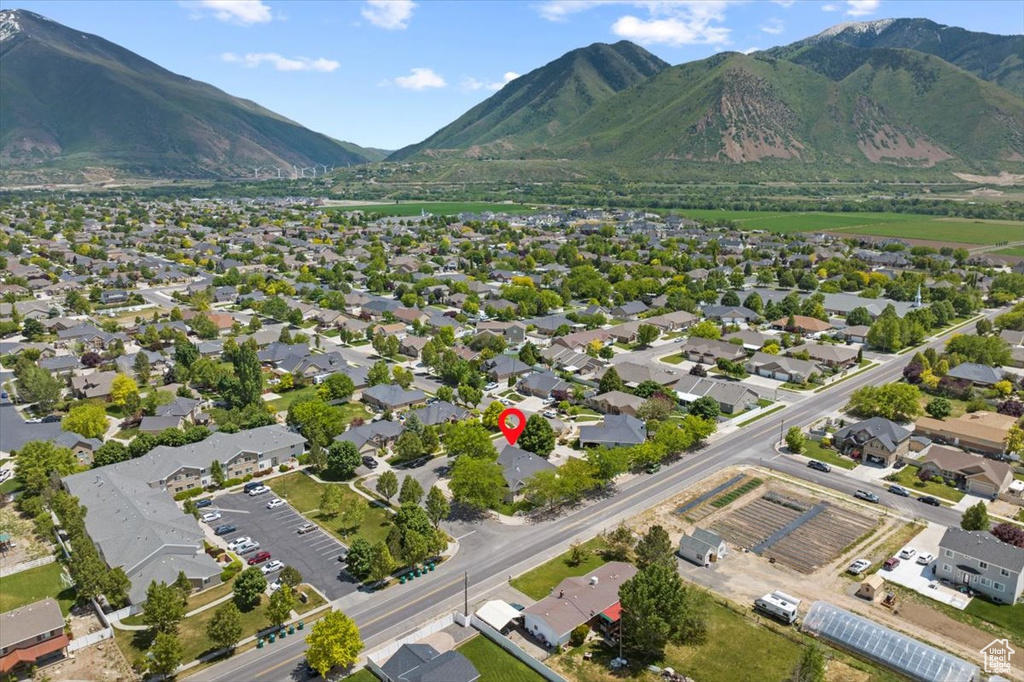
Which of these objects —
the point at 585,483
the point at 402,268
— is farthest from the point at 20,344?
the point at 585,483

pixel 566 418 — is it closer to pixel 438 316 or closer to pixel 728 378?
pixel 728 378

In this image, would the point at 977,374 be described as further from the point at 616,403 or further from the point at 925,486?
the point at 616,403

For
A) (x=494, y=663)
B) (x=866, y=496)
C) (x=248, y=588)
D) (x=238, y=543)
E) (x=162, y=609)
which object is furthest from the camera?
(x=866, y=496)

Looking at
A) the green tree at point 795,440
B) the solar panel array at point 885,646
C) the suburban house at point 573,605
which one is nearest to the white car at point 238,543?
the suburban house at point 573,605

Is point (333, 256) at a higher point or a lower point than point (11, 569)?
higher

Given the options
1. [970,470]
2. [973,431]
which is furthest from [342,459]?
[973,431]

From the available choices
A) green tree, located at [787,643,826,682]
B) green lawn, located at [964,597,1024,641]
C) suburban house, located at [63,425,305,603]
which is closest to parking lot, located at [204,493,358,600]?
suburban house, located at [63,425,305,603]
